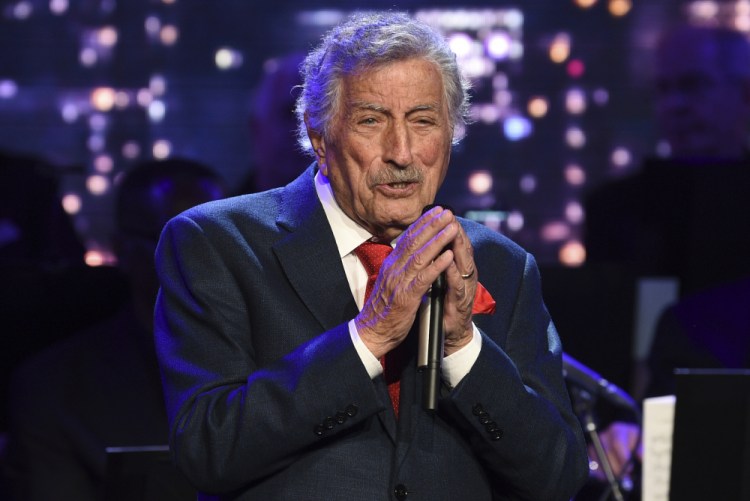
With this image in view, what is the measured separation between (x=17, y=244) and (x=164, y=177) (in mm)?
763

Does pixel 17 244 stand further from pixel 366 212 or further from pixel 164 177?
pixel 366 212

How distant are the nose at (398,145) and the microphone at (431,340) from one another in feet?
0.43

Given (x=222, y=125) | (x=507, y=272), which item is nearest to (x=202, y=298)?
(x=507, y=272)

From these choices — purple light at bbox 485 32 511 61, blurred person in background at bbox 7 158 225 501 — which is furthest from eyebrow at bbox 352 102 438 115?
purple light at bbox 485 32 511 61

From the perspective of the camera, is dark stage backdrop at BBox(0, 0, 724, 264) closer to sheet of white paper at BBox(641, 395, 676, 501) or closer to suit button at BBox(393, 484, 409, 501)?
sheet of white paper at BBox(641, 395, 676, 501)

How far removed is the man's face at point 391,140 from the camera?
6.59 feet

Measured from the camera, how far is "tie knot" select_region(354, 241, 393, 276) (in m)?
2.07

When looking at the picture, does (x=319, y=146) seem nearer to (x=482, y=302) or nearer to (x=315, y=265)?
(x=315, y=265)

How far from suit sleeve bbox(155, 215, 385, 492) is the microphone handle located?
148 millimetres

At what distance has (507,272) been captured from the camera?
2.19 m

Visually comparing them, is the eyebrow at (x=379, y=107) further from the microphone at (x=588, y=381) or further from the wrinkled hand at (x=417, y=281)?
the microphone at (x=588, y=381)

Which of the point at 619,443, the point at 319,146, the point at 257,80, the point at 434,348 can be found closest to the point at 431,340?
the point at 434,348

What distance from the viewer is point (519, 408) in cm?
198

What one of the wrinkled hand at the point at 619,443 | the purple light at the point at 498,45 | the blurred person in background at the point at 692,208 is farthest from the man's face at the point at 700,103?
the wrinkled hand at the point at 619,443
